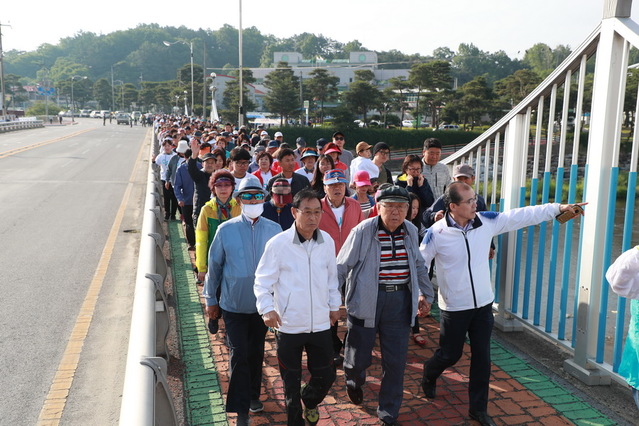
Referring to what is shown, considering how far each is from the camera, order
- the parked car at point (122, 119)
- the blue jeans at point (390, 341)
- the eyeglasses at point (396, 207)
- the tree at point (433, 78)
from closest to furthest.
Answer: the eyeglasses at point (396, 207) → the blue jeans at point (390, 341) → the tree at point (433, 78) → the parked car at point (122, 119)

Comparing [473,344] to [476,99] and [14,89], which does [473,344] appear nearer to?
[476,99]

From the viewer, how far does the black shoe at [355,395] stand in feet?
15.0

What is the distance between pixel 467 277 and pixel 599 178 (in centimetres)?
139

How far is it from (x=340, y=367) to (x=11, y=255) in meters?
6.59

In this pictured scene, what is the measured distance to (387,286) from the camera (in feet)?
14.1

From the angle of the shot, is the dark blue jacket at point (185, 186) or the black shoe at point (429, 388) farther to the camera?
the dark blue jacket at point (185, 186)

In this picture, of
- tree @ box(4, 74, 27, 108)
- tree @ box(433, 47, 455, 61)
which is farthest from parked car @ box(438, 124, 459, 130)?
tree @ box(433, 47, 455, 61)

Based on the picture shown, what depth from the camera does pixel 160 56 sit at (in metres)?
174

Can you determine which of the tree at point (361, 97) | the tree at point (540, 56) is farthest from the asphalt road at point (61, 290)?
the tree at point (540, 56)

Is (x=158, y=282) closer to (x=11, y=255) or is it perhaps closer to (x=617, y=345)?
(x=617, y=345)

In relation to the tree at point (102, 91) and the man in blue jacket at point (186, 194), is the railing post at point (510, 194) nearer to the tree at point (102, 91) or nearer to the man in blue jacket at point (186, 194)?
the man in blue jacket at point (186, 194)

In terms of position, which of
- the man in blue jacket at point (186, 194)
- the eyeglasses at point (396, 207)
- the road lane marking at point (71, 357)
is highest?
the eyeglasses at point (396, 207)

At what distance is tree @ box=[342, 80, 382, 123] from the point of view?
5859cm

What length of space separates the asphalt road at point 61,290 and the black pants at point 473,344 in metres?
2.63
